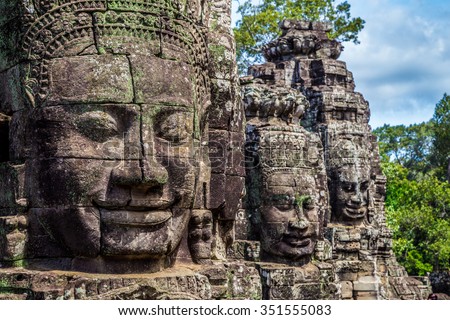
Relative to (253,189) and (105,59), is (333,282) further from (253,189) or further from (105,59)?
(105,59)

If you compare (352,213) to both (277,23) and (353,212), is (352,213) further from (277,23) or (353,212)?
(277,23)

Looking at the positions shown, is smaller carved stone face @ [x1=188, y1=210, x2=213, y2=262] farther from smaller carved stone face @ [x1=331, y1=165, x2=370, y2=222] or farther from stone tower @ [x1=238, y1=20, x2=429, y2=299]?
smaller carved stone face @ [x1=331, y1=165, x2=370, y2=222]

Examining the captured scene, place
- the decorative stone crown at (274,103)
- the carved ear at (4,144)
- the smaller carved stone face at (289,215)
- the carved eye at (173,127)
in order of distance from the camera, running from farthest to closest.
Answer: the decorative stone crown at (274,103) < the smaller carved stone face at (289,215) < the carved ear at (4,144) < the carved eye at (173,127)

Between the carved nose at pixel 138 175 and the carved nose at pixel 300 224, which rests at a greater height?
the carved nose at pixel 138 175

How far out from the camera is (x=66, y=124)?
5516 mm

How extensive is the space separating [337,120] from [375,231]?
2.38m

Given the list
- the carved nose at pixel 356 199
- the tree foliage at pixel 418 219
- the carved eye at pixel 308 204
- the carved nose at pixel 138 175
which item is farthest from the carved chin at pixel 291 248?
the tree foliage at pixel 418 219

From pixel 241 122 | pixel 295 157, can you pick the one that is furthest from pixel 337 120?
pixel 241 122

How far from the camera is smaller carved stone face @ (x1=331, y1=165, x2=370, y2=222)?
1638 centimetres

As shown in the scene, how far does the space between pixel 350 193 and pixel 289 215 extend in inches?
214

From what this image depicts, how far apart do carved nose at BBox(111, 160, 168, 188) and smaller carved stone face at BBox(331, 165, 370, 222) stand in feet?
36.6

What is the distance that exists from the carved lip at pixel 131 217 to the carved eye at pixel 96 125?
49 centimetres

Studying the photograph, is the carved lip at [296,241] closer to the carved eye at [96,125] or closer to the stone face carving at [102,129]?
the stone face carving at [102,129]

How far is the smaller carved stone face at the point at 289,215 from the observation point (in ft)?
37.1
